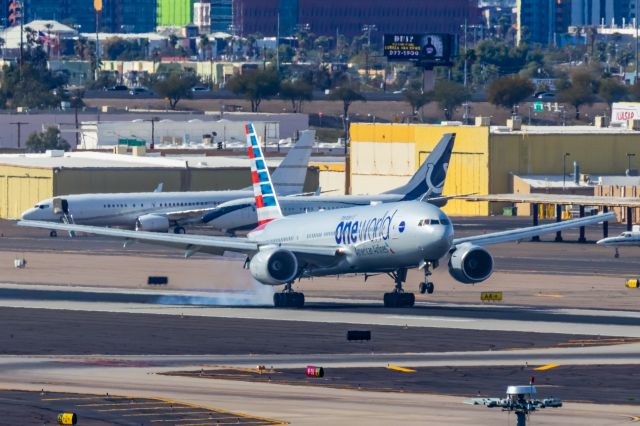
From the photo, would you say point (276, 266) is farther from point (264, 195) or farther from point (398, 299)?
point (264, 195)

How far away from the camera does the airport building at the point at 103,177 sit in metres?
153

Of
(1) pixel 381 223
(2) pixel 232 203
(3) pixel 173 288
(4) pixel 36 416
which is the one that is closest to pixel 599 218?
(1) pixel 381 223

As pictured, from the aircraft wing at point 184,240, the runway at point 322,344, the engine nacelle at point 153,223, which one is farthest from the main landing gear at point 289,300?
the engine nacelle at point 153,223

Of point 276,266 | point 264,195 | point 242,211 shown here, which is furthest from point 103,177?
point 276,266

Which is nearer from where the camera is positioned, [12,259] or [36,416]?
[36,416]

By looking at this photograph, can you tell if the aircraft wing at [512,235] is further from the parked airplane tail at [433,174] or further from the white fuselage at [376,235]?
the parked airplane tail at [433,174]

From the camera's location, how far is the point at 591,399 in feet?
154

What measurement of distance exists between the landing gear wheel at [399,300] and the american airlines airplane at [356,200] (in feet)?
135

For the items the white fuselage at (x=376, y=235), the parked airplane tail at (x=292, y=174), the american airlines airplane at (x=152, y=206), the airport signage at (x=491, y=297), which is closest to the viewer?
the white fuselage at (x=376, y=235)

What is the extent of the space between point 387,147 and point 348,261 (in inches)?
3871

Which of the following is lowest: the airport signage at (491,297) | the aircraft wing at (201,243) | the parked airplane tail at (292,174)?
the airport signage at (491,297)

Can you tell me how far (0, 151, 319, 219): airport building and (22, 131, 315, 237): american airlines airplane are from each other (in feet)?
57.0

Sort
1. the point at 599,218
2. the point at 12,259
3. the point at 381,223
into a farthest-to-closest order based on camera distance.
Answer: the point at 12,259
the point at 599,218
the point at 381,223

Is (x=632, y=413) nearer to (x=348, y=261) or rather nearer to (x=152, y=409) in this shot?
(x=152, y=409)
